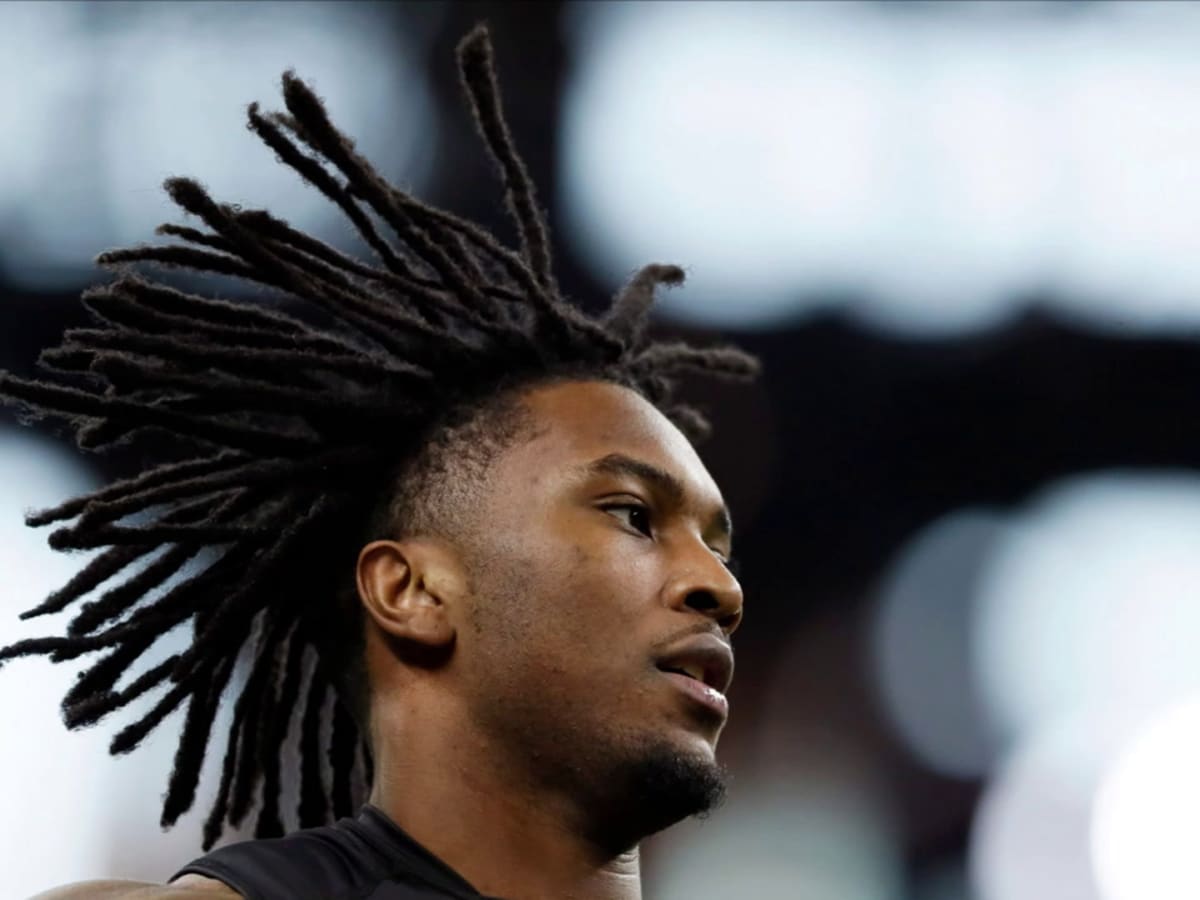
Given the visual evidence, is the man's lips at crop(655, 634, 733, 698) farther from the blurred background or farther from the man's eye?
the blurred background

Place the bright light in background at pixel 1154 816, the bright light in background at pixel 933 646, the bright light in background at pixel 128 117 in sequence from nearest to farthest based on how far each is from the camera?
the bright light in background at pixel 128 117, the bright light in background at pixel 1154 816, the bright light in background at pixel 933 646

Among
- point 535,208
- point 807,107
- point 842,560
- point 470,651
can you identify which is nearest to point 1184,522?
point 842,560

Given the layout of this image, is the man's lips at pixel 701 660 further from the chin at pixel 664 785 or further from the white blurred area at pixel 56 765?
the white blurred area at pixel 56 765

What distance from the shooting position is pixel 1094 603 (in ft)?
15.9

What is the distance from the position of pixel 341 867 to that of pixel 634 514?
54 centimetres

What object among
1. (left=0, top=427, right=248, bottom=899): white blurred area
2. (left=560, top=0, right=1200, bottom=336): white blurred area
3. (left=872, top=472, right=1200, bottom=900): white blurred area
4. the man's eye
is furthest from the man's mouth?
(left=872, top=472, right=1200, bottom=900): white blurred area

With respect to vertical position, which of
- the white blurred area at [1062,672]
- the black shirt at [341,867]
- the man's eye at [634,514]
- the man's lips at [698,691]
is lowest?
the black shirt at [341,867]

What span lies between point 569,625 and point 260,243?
24.4 inches

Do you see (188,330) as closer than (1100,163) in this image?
Yes

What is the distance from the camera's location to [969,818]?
4.68 meters

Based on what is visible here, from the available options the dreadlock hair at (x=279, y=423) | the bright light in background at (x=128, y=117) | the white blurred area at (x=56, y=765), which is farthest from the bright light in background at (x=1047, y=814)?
the dreadlock hair at (x=279, y=423)

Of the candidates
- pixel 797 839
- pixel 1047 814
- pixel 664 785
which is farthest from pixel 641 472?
pixel 1047 814

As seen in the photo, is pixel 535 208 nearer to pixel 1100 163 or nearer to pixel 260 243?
pixel 260 243

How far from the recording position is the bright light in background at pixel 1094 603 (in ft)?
15.6
